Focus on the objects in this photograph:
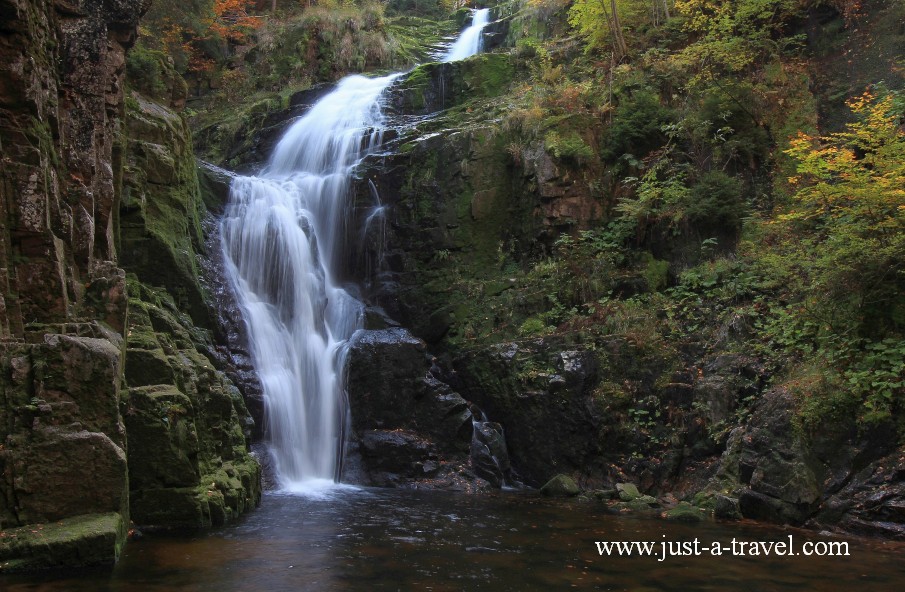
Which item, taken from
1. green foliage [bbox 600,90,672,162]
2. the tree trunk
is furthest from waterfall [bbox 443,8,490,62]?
green foliage [bbox 600,90,672,162]

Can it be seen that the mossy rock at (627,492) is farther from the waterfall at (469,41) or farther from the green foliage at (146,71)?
the waterfall at (469,41)

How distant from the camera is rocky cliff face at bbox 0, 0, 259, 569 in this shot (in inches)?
260

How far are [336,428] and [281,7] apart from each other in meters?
22.6

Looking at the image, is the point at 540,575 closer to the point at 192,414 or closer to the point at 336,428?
the point at 192,414

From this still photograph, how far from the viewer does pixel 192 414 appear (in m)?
9.05

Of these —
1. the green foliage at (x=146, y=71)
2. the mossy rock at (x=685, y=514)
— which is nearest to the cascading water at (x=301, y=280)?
the green foliage at (x=146, y=71)

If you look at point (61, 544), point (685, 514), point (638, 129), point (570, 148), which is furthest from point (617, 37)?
point (61, 544)

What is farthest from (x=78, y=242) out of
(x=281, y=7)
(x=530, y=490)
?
(x=281, y=7)

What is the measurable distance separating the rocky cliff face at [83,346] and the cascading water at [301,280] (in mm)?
1903

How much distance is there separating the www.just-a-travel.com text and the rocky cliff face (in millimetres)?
4983

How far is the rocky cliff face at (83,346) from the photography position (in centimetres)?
661

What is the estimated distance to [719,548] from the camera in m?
7.84

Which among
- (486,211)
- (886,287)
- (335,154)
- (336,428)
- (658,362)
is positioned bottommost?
(336,428)

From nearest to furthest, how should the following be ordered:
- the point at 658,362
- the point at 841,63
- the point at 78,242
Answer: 1. the point at 78,242
2. the point at 658,362
3. the point at 841,63
